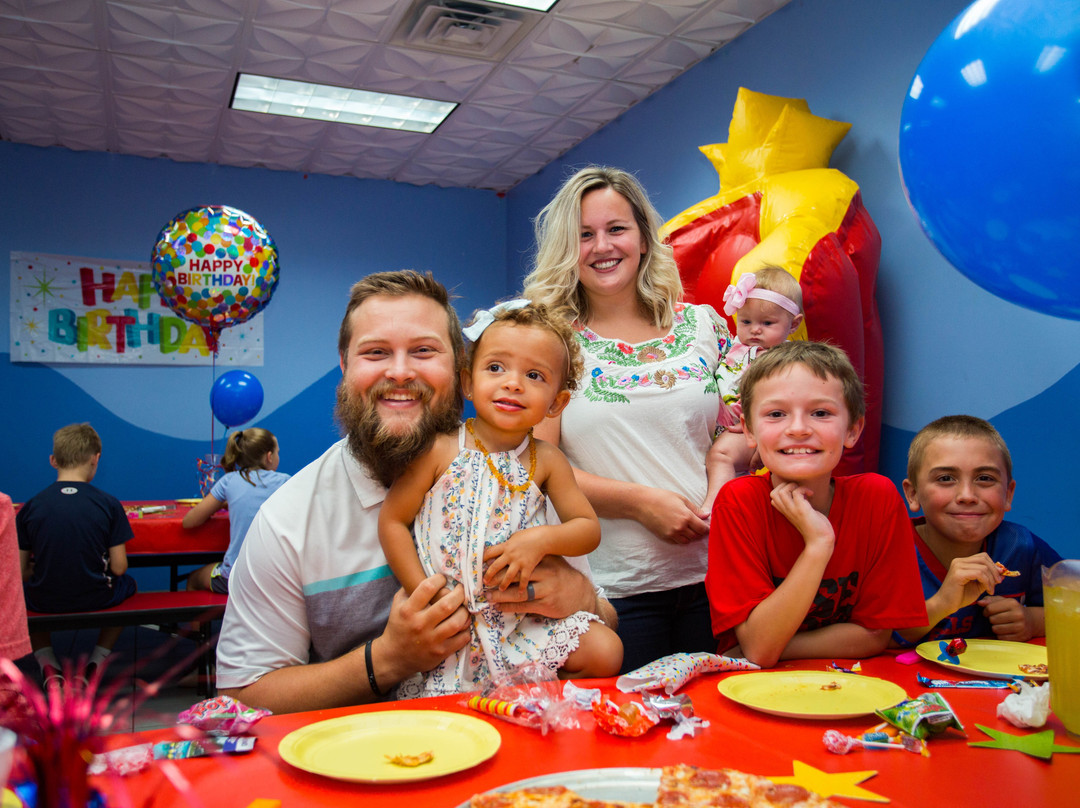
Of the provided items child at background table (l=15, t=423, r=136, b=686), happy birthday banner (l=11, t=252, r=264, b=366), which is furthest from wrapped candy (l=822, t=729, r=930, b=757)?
happy birthday banner (l=11, t=252, r=264, b=366)

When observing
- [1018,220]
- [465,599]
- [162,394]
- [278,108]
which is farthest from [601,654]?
[162,394]

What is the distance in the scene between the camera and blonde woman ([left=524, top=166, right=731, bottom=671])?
75.5 inches

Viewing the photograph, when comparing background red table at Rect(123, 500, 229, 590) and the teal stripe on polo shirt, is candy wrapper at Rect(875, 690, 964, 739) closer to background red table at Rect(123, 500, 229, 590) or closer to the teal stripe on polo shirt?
the teal stripe on polo shirt

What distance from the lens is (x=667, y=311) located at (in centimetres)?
216

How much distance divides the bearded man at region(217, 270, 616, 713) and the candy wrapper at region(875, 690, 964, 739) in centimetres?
63

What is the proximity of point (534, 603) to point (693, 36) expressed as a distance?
161 inches

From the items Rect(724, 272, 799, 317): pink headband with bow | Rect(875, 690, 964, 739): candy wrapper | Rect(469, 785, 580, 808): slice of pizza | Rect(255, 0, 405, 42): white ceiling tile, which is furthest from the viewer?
Rect(255, 0, 405, 42): white ceiling tile

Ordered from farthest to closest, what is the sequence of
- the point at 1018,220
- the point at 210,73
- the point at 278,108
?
the point at 278,108 → the point at 210,73 → the point at 1018,220

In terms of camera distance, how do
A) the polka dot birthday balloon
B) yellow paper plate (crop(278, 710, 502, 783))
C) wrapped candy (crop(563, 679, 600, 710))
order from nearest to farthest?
yellow paper plate (crop(278, 710, 502, 783))
wrapped candy (crop(563, 679, 600, 710))
the polka dot birthday balloon

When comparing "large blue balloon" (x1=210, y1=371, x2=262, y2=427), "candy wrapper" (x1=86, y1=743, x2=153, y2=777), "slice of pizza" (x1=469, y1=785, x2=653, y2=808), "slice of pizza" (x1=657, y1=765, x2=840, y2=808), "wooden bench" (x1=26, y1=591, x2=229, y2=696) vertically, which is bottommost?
"wooden bench" (x1=26, y1=591, x2=229, y2=696)

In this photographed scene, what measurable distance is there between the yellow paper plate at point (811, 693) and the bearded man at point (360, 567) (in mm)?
407

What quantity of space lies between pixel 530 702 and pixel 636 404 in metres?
1.03

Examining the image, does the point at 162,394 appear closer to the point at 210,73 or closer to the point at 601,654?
the point at 210,73

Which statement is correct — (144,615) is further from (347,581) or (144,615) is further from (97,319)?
(97,319)
